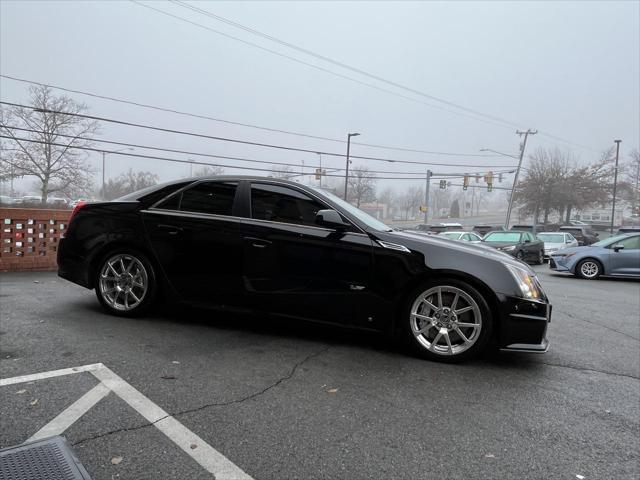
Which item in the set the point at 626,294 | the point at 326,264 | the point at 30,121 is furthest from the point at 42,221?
the point at 30,121

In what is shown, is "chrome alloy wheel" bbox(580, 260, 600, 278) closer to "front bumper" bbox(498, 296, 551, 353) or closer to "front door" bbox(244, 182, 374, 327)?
"front bumper" bbox(498, 296, 551, 353)

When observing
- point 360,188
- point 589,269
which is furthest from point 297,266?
point 360,188

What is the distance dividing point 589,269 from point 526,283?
426 inches

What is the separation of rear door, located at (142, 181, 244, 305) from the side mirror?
808 millimetres

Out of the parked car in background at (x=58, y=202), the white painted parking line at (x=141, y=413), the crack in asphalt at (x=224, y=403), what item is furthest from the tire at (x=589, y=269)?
the parked car in background at (x=58, y=202)

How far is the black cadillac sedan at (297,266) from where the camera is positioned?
3699mm

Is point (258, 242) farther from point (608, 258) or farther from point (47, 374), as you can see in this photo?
point (608, 258)

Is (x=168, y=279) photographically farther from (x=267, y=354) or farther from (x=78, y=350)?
(x=267, y=354)

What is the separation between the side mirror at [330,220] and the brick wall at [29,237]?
6.56 m

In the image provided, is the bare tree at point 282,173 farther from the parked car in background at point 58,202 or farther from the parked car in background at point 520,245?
the parked car in background at point 58,202

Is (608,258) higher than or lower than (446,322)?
higher

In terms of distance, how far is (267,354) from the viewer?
3746 millimetres

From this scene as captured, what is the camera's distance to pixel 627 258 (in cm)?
1222

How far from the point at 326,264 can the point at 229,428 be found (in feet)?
5.82
